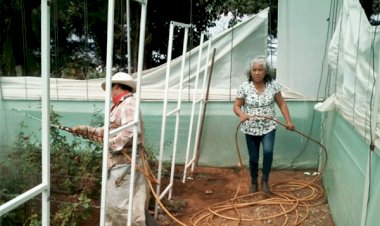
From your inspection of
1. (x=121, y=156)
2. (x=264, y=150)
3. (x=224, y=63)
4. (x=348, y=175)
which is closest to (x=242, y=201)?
(x=264, y=150)

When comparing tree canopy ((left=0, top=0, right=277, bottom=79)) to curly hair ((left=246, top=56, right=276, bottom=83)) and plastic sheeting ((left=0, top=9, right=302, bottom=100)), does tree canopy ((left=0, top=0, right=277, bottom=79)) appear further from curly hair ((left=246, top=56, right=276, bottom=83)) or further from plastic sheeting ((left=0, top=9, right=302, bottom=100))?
curly hair ((left=246, top=56, right=276, bottom=83))

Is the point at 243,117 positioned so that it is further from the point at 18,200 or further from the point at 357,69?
the point at 18,200

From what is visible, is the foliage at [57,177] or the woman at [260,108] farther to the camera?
the woman at [260,108]

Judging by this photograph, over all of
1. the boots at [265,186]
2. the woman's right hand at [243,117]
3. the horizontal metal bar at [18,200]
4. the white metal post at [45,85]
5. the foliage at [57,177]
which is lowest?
the boots at [265,186]

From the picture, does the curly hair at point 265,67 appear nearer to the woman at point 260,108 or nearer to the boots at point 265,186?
the woman at point 260,108

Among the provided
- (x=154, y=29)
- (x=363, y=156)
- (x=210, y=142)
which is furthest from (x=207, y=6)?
(x=363, y=156)

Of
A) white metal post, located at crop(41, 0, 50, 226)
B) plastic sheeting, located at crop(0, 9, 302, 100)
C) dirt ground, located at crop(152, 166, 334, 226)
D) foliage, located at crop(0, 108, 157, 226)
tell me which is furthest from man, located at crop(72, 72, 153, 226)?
plastic sheeting, located at crop(0, 9, 302, 100)

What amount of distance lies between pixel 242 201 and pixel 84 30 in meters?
2.84

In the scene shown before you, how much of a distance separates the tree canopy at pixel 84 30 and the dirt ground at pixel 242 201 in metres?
1.60

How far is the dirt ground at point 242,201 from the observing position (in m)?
Answer: 3.49

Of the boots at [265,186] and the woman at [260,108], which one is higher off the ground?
the woman at [260,108]

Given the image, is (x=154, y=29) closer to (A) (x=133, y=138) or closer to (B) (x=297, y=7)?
(B) (x=297, y=7)

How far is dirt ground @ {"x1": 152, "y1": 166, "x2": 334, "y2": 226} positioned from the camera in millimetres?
3488

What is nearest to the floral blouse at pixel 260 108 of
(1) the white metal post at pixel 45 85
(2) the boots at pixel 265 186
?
(2) the boots at pixel 265 186
